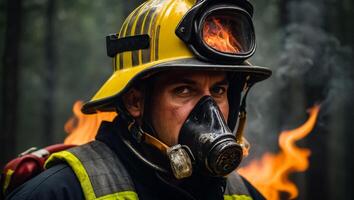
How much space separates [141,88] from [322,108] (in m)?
4.68

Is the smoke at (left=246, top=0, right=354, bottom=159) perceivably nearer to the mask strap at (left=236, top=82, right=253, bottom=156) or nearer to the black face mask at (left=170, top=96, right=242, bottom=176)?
the mask strap at (left=236, top=82, right=253, bottom=156)

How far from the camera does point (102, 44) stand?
27.0m

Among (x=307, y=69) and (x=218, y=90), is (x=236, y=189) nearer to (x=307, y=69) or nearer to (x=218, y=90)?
(x=218, y=90)

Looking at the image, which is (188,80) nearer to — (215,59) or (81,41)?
(215,59)

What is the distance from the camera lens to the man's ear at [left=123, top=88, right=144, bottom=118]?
3.05 metres

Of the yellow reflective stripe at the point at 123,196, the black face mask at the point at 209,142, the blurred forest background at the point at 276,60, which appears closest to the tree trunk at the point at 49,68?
the blurred forest background at the point at 276,60

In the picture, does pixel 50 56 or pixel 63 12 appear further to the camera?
pixel 63 12

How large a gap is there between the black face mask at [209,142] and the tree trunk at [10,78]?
9.46 meters

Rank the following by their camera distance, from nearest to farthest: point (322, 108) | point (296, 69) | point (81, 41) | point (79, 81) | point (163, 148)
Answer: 1. point (163, 148)
2. point (322, 108)
3. point (296, 69)
4. point (81, 41)
5. point (79, 81)

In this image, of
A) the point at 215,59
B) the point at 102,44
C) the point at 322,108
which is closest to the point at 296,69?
the point at 322,108

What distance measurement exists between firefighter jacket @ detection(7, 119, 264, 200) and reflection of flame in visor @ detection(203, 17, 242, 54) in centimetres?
76

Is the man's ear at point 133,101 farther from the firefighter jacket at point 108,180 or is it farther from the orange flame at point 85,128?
the orange flame at point 85,128

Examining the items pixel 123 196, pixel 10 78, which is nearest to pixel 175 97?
pixel 123 196

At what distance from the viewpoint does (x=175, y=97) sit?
9.56 feet
